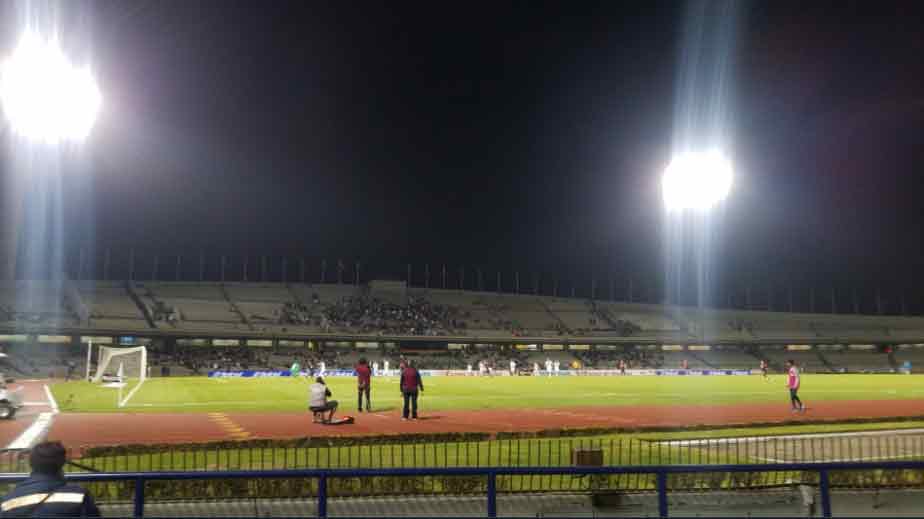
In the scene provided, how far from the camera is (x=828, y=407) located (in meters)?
29.7

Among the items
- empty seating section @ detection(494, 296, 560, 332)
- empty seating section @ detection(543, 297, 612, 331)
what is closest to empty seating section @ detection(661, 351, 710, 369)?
empty seating section @ detection(543, 297, 612, 331)

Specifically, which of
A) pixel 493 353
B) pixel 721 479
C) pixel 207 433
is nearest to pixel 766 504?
pixel 721 479

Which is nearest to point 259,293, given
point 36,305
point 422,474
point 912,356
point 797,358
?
point 36,305

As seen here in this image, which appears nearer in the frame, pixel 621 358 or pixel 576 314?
pixel 621 358

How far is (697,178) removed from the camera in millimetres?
49844

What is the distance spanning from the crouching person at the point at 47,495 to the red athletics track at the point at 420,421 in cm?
1221

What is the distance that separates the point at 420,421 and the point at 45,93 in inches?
999

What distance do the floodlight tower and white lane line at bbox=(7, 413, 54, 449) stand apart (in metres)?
15.2

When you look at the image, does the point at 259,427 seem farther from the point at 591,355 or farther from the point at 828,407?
the point at 591,355

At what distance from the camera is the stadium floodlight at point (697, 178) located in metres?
48.8

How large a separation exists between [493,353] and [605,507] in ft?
253

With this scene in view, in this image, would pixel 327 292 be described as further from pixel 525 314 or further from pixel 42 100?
pixel 42 100

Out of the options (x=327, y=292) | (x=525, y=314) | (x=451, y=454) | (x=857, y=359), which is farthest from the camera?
(x=525, y=314)

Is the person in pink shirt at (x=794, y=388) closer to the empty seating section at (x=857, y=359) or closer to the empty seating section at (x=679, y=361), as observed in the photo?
the empty seating section at (x=679, y=361)
